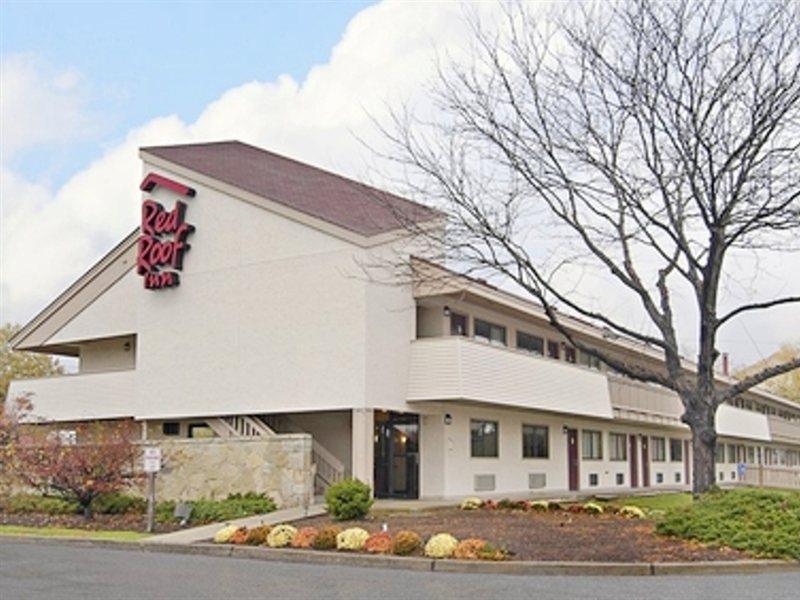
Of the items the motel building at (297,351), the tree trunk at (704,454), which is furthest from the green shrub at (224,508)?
the tree trunk at (704,454)

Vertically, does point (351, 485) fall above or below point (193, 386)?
below

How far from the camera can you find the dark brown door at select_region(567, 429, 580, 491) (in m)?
36.7

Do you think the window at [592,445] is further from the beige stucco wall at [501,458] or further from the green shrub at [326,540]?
the green shrub at [326,540]

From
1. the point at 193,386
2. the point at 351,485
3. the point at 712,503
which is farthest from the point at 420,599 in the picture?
the point at 193,386

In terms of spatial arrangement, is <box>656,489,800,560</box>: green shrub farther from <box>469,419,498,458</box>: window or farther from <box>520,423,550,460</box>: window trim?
<box>520,423,550,460</box>: window trim

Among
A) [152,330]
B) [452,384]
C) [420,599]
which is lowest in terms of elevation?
[420,599]

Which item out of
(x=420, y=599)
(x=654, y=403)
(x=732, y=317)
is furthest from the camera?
(x=654, y=403)

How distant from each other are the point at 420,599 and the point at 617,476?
31623 mm

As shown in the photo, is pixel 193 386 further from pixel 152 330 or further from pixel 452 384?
pixel 452 384

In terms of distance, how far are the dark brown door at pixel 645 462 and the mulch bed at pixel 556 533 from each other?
80.8 feet

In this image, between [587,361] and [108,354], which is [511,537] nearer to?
[108,354]

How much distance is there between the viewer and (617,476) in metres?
41.2

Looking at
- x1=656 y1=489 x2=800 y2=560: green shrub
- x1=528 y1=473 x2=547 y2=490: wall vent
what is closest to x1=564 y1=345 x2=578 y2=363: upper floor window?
x1=528 y1=473 x2=547 y2=490: wall vent

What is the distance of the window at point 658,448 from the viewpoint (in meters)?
46.2
